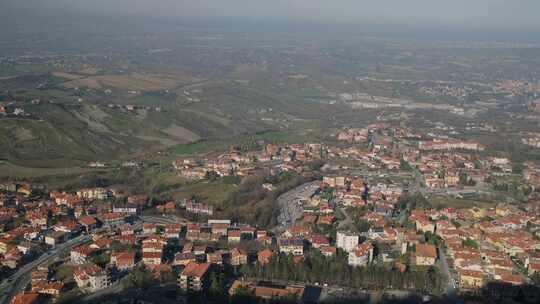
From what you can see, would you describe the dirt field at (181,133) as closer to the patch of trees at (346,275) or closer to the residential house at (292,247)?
the residential house at (292,247)

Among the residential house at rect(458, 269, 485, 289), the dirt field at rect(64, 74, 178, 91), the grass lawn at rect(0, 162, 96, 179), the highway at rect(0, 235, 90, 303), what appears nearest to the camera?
the highway at rect(0, 235, 90, 303)

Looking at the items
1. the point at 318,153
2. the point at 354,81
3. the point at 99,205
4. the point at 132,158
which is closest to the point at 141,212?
the point at 99,205

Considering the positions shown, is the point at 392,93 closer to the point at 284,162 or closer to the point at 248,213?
the point at 284,162

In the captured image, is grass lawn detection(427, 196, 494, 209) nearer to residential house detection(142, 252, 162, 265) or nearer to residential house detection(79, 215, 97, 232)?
residential house detection(142, 252, 162, 265)

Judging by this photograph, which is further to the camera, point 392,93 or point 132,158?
point 392,93

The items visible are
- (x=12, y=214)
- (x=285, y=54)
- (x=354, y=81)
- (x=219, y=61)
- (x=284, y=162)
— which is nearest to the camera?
(x=12, y=214)

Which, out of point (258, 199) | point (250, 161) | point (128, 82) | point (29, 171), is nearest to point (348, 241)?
point (258, 199)

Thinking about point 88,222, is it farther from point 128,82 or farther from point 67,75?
point 67,75

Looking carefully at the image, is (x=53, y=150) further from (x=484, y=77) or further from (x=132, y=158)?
(x=484, y=77)

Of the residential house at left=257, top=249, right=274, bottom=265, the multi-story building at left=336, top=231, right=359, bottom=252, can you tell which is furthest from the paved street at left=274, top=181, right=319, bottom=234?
the residential house at left=257, top=249, right=274, bottom=265

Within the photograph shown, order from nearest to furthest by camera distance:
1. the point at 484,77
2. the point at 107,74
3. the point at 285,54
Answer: the point at 107,74 → the point at 484,77 → the point at 285,54

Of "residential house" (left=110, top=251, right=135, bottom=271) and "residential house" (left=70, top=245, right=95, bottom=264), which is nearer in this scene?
"residential house" (left=110, top=251, right=135, bottom=271)
